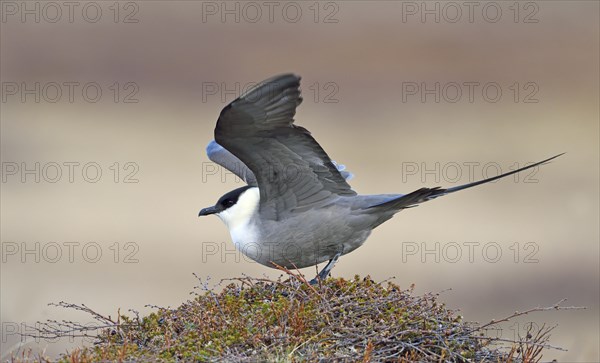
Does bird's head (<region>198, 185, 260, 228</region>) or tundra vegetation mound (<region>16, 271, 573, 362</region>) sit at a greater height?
bird's head (<region>198, 185, 260, 228</region>)

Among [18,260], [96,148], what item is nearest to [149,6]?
[96,148]

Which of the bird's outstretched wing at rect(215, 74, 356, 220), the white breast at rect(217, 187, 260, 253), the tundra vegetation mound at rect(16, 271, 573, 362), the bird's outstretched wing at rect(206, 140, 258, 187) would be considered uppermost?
the bird's outstretched wing at rect(206, 140, 258, 187)

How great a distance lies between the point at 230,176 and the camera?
17297 mm

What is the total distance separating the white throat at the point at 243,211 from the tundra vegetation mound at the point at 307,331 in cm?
131

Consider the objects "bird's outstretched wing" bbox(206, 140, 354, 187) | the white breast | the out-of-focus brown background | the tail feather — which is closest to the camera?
the tail feather

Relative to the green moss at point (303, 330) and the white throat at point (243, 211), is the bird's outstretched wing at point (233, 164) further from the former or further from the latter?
the green moss at point (303, 330)

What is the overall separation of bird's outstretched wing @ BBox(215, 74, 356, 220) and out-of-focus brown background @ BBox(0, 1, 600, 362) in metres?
3.16

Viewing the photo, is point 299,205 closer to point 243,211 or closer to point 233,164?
point 243,211

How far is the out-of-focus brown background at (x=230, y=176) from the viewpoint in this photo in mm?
14266

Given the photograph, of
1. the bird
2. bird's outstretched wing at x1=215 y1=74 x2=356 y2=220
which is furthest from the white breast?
bird's outstretched wing at x1=215 y1=74 x2=356 y2=220

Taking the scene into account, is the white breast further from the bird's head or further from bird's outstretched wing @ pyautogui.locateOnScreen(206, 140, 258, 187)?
bird's outstretched wing @ pyautogui.locateOnScreen(206, 140, 258, 187)

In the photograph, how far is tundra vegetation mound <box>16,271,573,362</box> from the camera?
6.58 meters

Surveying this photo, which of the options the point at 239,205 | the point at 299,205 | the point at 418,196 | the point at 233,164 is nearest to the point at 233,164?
the point at 233,164

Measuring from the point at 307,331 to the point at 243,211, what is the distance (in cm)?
226
